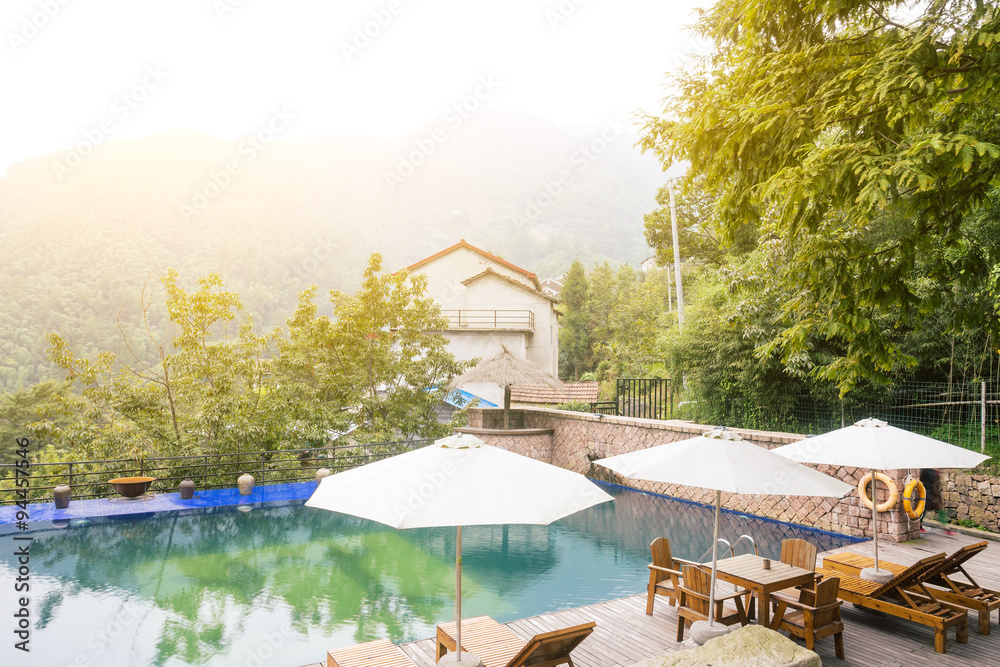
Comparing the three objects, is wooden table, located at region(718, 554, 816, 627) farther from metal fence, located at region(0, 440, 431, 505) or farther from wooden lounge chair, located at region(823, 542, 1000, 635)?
metal fence, located at region(0, 440, 431, 505)

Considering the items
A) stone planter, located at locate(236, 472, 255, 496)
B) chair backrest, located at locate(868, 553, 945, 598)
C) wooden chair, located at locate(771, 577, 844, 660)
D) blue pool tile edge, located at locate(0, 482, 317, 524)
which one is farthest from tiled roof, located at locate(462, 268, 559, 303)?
wooden chair, located at locate(771, 577, 844, 660)

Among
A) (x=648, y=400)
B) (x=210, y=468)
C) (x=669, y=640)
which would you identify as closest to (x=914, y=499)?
(x=669, y=640)

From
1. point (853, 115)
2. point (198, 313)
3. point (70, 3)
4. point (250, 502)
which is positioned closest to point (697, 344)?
point (853, 115)

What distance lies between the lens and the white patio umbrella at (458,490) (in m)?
3.13

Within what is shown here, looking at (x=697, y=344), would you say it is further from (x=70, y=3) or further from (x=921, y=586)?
(x=70, y=3)

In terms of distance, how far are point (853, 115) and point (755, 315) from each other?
302 inches

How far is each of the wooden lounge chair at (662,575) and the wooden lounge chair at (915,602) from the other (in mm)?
1609

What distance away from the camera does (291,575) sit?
845 cm

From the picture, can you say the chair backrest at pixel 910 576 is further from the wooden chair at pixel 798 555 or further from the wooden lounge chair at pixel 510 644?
the wooden lounge chair at pixel 510 644

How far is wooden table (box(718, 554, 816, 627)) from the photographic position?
5023 mm

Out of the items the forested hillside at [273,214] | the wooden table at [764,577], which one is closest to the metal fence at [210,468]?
the forested hillside at [273,214]

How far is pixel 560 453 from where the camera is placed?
16766 mm

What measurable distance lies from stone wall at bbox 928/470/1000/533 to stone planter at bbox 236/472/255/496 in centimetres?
1333

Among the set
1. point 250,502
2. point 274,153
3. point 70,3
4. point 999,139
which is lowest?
point 250,502
